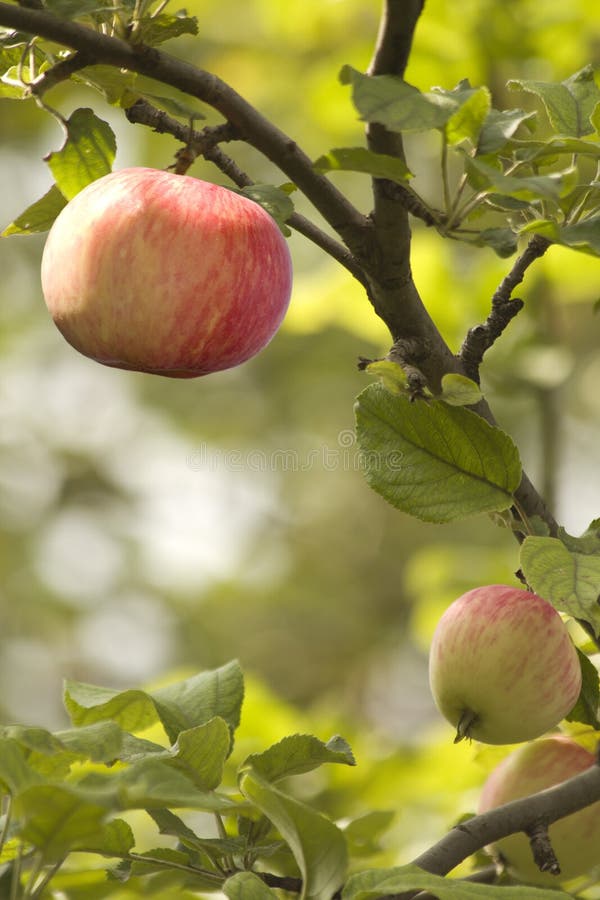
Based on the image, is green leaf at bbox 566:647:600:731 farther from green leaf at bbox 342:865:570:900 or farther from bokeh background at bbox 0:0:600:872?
bokeh background at bbox 0:0:600:872

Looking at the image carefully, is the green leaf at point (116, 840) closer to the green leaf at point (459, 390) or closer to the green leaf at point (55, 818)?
the green leaf at point (55, 818)

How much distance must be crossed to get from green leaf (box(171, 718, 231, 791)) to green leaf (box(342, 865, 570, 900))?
146 mm

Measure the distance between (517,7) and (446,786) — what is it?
1631mm

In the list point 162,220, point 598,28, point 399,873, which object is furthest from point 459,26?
point 399,873

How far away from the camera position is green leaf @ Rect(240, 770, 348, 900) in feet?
2.59

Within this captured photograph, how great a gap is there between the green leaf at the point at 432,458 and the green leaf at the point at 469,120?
8.9 inches

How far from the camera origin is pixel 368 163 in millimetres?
802

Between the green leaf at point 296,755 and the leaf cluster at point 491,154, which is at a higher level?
the leaf cluster at point 491,154

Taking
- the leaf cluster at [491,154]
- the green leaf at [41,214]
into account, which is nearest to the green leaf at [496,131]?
the leaf cluster at [491,154]

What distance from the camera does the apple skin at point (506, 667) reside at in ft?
3.30

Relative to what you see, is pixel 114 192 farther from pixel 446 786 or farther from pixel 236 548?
pixel 236 548

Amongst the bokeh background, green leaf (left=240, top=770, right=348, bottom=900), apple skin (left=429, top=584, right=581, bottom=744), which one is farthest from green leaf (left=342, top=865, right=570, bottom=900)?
the bokeh background

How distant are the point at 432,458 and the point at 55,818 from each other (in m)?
0.46

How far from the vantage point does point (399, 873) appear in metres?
0.75
